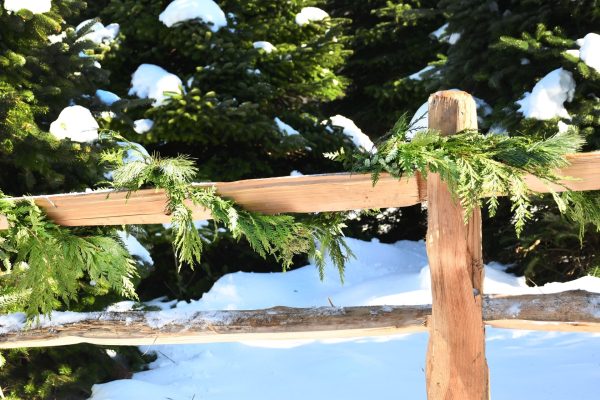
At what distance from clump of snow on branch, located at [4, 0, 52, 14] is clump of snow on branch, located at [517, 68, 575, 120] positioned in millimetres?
3567

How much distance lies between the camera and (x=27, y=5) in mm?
4117

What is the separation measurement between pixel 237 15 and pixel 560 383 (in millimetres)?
4946

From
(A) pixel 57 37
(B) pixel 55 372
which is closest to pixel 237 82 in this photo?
(A) pixel 57 37

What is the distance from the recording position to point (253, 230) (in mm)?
2676

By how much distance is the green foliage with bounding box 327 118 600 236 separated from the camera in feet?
8.03

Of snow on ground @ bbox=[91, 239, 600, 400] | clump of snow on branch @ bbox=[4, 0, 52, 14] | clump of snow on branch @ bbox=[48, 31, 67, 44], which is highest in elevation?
clump of snow on branch @ bbox=[4, 0, 52, 14]

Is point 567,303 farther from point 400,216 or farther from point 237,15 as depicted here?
point 400,216

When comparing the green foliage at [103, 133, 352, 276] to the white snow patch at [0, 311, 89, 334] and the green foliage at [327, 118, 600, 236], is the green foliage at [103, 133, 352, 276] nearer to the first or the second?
the green foliage at [327, 118, 600, 236]

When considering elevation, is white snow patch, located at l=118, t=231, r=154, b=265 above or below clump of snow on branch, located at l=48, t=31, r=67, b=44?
below

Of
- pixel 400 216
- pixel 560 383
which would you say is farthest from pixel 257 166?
pixel 560 383

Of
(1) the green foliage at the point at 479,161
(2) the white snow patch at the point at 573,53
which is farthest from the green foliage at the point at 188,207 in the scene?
(2) the white snow patch at the point at 573,53

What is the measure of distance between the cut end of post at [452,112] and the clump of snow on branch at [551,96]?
3042 mm

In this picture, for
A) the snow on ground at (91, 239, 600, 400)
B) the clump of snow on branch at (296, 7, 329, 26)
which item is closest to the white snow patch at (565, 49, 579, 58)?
the snow on ground at (91, 239, 600, 400)

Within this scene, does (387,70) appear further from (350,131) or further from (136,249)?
(136,249)
